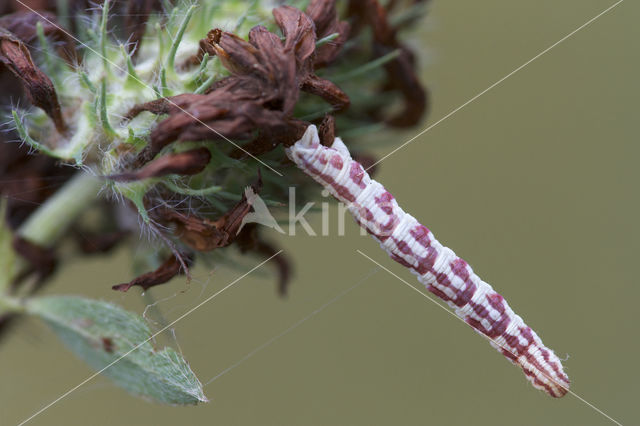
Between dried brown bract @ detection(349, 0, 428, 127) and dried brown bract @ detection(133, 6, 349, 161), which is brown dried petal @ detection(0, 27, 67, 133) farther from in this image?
dried brown bract @ detection(349, 0, 428, 127)

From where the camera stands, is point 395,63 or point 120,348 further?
point 395,63

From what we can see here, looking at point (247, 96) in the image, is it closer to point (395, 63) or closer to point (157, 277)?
point (157, 277)

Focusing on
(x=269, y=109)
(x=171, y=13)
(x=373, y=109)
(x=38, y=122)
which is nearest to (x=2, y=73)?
(x=38, y=122)

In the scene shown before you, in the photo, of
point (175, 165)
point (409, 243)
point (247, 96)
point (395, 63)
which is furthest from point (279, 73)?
point (395, 63)

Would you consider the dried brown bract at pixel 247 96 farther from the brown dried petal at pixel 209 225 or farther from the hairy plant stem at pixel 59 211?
the hairy plant stem at pixel 59 211

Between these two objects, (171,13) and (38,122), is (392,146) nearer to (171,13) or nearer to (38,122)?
(171,13)

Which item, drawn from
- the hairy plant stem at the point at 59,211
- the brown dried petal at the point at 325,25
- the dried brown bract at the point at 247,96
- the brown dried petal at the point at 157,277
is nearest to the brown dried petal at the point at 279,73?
the dried brown bract at the point at 247,96

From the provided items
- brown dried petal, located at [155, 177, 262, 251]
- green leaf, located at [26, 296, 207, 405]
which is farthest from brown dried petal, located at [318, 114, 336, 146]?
green leaf, located at [26, 296, 207, 405]
